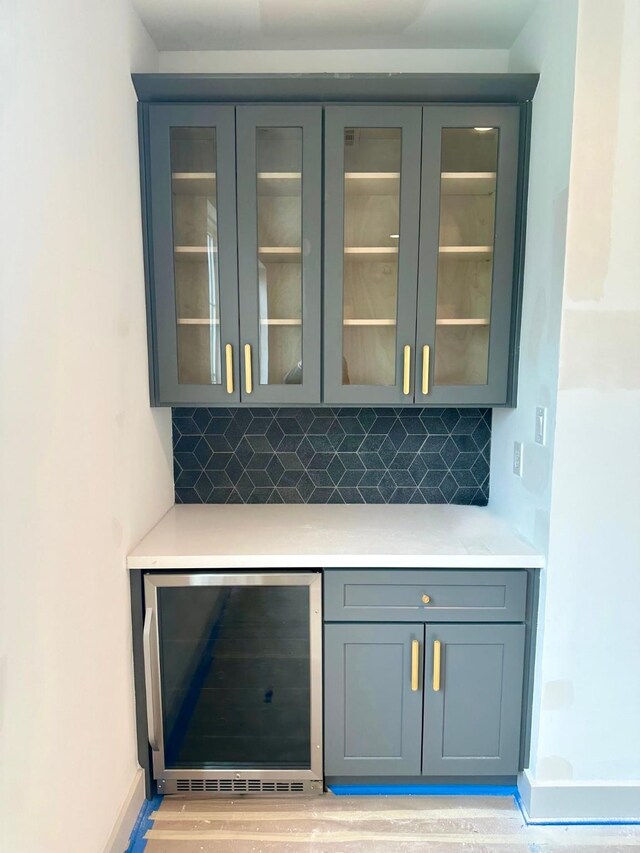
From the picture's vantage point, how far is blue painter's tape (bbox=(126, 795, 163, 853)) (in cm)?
156

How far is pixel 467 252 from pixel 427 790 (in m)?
1.94

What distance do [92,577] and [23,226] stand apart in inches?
34.6

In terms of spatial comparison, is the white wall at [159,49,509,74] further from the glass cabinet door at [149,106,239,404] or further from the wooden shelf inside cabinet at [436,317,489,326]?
the wooden shelf inside cabinet at [436,317,489,326]

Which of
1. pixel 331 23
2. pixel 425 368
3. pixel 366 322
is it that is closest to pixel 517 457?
pixel 425 368

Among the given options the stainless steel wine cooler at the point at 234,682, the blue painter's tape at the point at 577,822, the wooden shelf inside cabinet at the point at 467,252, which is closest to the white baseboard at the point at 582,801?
the blue painter's tape at the point at 577,822

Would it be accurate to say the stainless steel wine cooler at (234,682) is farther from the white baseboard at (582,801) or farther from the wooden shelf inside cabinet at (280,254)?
the wooden shelf inside cabinet at (280,254)

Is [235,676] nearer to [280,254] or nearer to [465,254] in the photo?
[280,254]

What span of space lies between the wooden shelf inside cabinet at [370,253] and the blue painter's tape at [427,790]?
1907mm

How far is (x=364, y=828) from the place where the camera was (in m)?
1.63

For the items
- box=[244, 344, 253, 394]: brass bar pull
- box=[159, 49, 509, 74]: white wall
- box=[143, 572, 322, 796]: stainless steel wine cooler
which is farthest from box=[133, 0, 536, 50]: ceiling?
box=[143, 572, 322, 796]: stainless steel wine cooler

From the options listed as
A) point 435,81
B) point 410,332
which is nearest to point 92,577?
point 410,332

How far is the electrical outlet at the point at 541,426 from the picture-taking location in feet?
5.35

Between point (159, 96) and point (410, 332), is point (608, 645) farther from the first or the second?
point (159, 96)

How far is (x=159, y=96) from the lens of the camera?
1.73 meters
